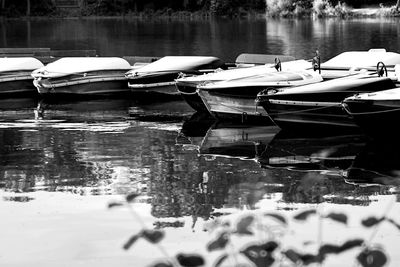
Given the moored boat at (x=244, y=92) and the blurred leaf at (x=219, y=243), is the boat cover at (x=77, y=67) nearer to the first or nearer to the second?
the moored boat at (x=244, y=92)

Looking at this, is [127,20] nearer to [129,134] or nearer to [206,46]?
[206,46]

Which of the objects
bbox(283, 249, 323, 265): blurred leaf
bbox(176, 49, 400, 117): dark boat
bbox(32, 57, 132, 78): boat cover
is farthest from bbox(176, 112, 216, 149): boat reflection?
bbox(283, 249, 323, 265): blurred leaf

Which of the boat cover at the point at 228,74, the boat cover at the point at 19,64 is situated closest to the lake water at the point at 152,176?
the boat cover at the point at 228,74

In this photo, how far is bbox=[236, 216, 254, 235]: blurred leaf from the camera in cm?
367

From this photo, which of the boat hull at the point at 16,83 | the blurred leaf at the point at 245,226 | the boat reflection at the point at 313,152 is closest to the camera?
the blurred leaf at the point at 245,226

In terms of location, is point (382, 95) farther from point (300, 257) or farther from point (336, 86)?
point (300, 257)

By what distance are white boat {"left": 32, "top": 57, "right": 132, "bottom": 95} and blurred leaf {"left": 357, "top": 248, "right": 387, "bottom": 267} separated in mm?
18421

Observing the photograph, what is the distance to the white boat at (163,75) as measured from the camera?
21.0 metres

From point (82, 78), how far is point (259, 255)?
1856cm

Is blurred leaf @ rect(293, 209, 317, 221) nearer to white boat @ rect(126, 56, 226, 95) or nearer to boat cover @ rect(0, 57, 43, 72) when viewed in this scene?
white boat @ rect(126, 56, 226, 95)

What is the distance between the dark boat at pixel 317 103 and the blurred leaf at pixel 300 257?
463 inches

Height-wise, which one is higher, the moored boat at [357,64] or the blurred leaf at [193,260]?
the blurred leaf at [193,260]

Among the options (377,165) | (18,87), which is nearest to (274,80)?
(377,165)

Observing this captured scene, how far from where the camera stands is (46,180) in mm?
12469
